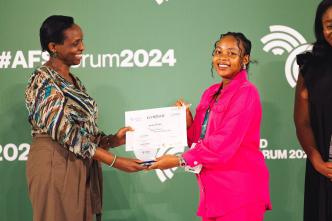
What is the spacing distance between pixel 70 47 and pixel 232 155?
3.31ft

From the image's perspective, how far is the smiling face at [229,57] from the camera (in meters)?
2.34

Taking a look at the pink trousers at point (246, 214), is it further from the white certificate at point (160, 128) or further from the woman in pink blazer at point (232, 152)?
the white certificate at point (160, 128)

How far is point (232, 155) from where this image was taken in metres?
2.26

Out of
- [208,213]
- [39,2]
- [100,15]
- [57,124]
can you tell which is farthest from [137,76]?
[208,213]

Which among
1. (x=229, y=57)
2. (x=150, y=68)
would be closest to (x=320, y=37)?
(x=229, y=57)

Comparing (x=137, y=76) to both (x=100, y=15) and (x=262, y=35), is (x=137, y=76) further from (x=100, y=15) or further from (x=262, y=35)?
(x=262, y=35)

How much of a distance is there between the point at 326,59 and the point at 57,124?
1.32 m

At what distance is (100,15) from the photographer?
10.6 feet

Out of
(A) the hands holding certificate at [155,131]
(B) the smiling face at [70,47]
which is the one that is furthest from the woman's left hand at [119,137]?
(B) the smiling face at [70,47]

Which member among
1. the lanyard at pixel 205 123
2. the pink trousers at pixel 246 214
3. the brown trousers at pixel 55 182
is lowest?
the pink trousers at pixel 246 214

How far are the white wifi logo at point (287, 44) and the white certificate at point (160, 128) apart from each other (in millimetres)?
1085

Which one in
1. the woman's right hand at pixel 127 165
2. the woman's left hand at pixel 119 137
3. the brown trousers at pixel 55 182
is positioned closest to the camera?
the brown trousers at pixel 55 182

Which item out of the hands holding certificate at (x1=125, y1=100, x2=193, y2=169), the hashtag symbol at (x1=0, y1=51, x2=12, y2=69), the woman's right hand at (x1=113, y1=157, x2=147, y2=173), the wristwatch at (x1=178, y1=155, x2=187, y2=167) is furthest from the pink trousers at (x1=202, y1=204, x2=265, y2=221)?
the hashtag symbol at (x1=0, y1=51, x2=12, y2=69)

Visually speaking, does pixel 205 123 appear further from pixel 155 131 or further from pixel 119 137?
pixel 119 137
